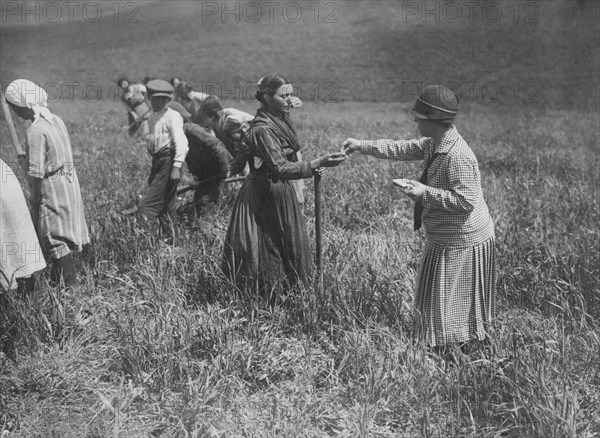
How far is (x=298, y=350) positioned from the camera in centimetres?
349

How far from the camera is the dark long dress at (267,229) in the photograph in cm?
395

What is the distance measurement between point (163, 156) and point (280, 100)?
2.05m

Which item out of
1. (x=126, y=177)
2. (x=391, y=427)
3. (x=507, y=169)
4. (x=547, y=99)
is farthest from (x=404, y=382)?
(x=547, y=99)

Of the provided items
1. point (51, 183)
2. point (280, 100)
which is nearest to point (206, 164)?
point (51, 183)

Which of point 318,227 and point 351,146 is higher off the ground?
point 351,146

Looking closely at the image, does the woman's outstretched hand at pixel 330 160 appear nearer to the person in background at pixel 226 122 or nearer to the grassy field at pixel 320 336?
the grassy field at pixel 320 336

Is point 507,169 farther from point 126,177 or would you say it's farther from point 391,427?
point 391,427

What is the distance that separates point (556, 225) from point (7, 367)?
431 cm

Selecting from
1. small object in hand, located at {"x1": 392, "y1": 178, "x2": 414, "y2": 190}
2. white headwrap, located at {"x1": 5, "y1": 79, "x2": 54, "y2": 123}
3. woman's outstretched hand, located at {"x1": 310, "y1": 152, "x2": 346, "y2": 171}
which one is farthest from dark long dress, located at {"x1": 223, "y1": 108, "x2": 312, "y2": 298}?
white headwrap, located at {"x1": 5, "y1": 79, "x2": 54, "y2": 123}

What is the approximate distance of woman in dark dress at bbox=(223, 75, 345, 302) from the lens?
12.6ft

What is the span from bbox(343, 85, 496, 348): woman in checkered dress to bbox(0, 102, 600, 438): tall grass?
18cm

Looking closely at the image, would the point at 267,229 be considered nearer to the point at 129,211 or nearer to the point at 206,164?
the point at 129,211

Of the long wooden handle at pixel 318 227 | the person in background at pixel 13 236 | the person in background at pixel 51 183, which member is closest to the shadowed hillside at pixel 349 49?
the person in background at pixel 51 183

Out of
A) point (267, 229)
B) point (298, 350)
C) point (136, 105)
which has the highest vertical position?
point (136, 105)
